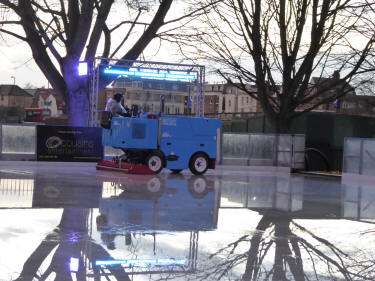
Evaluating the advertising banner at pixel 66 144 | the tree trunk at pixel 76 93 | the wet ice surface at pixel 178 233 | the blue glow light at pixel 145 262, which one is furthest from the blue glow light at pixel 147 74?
the blue glow light at pixel 145 262

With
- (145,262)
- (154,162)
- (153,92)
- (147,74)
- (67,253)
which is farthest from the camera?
(147,74)

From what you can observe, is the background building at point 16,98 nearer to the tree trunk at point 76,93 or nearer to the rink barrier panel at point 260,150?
the tree trunk at point 76,93

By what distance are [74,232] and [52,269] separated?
2088 millimetres

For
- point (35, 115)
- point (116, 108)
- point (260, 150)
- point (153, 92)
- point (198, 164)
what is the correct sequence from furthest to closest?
point (35, 115) < point (260, 150) < point (153, 92) < point (198, 164) < point (116, 108)

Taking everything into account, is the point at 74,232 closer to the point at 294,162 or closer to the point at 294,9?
the point at 294,162

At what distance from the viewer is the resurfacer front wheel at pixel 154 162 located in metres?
19.5

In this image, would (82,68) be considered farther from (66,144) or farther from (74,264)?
(74,264)

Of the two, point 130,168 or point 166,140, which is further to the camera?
point 166,140

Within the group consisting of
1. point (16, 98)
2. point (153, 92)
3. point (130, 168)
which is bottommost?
point (130, 168)

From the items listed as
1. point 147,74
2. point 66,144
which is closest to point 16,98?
point 147,74

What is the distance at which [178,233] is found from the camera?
27.1 ft

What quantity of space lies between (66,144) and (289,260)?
1624cm

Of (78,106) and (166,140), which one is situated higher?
(78,106)

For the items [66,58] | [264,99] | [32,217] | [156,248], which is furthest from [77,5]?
[156,248]
